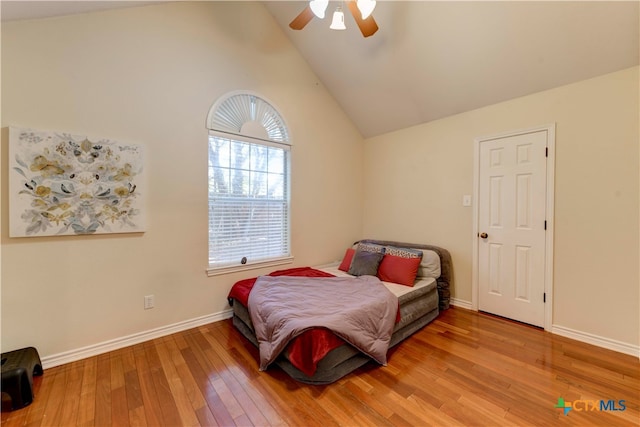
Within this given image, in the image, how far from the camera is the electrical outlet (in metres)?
2.41

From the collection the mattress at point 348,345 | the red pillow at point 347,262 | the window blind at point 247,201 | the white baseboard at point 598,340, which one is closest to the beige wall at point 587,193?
the white baseboard at point 598,340

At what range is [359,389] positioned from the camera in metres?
1.77

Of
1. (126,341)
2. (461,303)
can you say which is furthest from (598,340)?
(126,341)

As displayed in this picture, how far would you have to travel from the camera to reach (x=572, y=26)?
6.89 feet

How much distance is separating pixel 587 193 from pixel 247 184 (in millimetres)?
3249

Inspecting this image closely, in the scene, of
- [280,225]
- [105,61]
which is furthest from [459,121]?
[105,61]

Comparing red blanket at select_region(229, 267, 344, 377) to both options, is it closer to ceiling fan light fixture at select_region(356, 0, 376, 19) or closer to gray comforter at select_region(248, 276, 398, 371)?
gray comforter at select_region(248, 276, 398, 371)

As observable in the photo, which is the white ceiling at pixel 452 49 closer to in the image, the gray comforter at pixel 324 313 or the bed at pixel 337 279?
the bed at pixel 337 279

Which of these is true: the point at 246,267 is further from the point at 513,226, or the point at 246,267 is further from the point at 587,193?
the point at 587,193

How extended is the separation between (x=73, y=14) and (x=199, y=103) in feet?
3.35

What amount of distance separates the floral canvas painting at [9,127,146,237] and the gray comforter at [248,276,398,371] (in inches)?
52.5

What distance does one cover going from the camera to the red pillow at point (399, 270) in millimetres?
2818

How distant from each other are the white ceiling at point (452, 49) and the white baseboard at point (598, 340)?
88.6 inches

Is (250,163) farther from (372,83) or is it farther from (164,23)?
(372,83)
